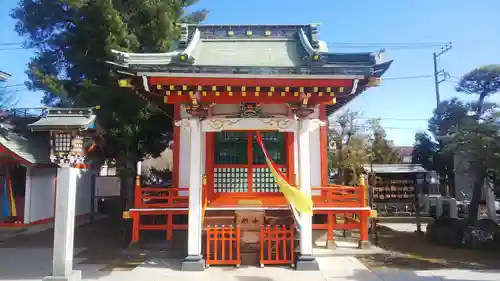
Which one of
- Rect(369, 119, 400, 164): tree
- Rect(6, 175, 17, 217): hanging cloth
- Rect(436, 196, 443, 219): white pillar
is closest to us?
Rect(6, 175, 17, 217): hanging cloth

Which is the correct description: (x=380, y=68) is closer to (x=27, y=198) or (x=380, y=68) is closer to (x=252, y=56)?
(x=252, y=56)

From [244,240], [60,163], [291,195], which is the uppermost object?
[60,163]

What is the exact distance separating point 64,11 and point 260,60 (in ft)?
29.8

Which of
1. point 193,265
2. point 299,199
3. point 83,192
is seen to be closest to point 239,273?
point 193,265

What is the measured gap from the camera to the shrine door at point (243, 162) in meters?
10.9

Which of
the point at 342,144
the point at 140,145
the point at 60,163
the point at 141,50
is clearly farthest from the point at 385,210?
the point at 60,163

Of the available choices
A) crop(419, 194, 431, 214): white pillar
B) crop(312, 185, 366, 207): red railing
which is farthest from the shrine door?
crop(419, 194, 431, 214): white pillar

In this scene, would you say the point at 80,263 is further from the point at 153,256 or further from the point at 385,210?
the point at 385,210

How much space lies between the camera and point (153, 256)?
9836 mm

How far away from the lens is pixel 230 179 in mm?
10922

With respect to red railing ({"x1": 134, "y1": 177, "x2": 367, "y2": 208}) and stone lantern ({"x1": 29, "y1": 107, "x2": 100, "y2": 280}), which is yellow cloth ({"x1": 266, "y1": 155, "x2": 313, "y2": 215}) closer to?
red railing ({"x1": 134, "y1": 177, "x2": 367, "y2": 208})

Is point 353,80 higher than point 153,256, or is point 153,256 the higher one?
point 353,80

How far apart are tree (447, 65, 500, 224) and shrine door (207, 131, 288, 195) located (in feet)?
22.6

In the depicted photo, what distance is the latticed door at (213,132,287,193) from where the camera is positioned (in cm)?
1089
